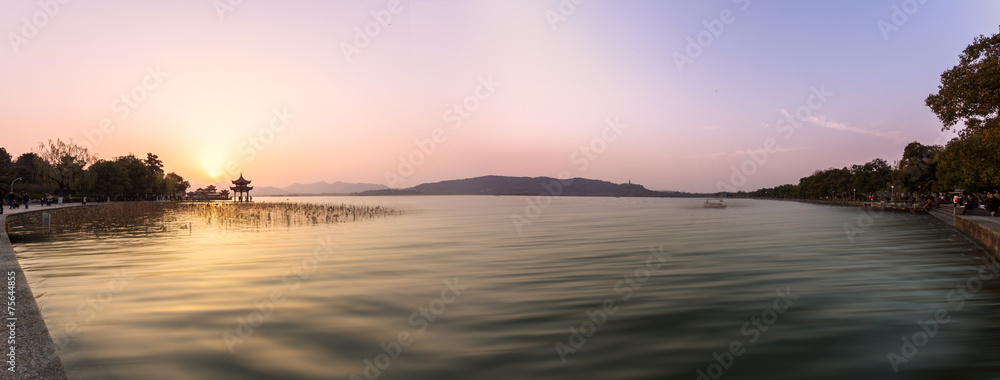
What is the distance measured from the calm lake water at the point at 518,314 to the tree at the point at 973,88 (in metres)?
7.17

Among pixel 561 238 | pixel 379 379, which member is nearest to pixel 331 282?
pixel 379 379

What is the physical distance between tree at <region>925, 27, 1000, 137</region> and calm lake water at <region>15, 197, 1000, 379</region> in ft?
23.5

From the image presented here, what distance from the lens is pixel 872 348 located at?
11234mm

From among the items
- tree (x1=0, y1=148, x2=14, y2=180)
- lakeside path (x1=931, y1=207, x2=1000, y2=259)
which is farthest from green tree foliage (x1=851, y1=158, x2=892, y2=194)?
tree (x1=0, y1=148, x2=14, y2=180)

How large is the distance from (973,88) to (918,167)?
80095mm

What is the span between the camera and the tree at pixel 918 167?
85938mm

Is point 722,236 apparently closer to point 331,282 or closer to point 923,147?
point 331,282

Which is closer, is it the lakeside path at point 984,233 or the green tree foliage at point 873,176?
the lakeside path at point 984,233

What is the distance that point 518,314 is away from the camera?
1396 centimetres

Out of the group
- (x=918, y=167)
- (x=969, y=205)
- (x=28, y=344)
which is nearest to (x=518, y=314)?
(x=28, y=344)

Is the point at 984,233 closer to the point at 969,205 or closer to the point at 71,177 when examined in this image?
the point at 969,205

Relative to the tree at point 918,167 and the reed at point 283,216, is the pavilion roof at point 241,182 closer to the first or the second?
the reed at point 283,216

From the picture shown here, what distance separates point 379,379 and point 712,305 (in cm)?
1036

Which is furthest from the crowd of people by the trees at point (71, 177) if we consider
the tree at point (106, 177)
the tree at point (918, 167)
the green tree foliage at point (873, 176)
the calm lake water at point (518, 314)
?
the green tree foliage at point (873, 176)
